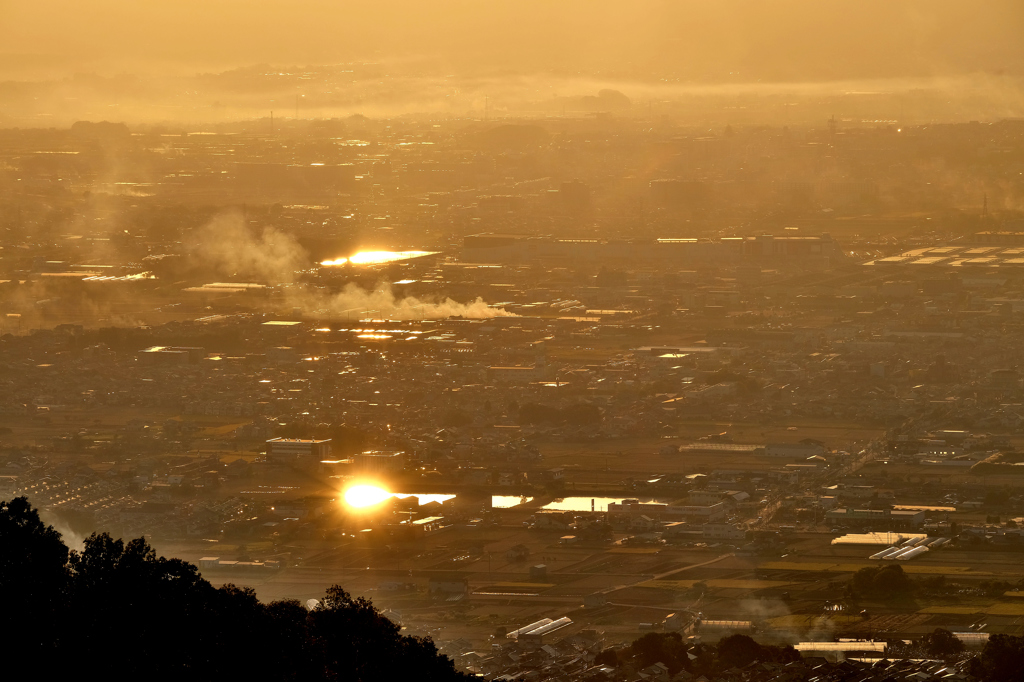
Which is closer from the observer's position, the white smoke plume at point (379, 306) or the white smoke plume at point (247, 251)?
the white smoke plume at point (379, 306)

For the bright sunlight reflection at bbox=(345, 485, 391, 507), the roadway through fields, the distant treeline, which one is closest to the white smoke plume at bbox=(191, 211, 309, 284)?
the bright sunlight reflection at bbox=(345, 485, 391, 507)

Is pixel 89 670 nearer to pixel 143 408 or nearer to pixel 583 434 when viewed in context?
pixel 583 434

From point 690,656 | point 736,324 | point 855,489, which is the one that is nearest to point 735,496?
point 855,489

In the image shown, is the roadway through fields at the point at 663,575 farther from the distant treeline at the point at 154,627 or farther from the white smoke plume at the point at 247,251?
the white smoke plume at the point at 247,251

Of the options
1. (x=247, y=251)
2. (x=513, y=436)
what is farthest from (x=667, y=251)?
(x=513, y=436)

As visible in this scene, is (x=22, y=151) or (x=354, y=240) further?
(x=22, y=151)

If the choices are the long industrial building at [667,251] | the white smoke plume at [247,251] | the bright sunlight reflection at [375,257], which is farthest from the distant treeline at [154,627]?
the long industrial building at [667,251]
